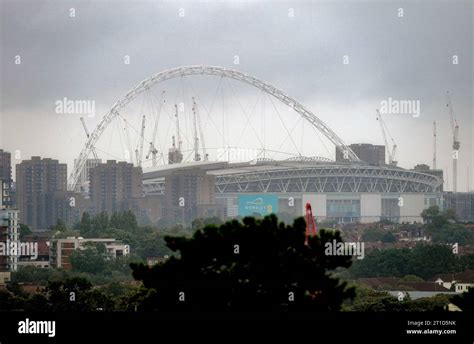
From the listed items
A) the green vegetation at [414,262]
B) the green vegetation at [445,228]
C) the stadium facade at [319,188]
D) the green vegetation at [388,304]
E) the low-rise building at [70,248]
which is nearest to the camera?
the green vegetation at [388,304]

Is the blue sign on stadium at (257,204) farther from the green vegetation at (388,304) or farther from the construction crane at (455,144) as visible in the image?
the green vegetation at (388,304)

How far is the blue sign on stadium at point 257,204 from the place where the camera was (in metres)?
110

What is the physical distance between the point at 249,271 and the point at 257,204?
3237 inches

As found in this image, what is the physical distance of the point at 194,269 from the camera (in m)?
30.2

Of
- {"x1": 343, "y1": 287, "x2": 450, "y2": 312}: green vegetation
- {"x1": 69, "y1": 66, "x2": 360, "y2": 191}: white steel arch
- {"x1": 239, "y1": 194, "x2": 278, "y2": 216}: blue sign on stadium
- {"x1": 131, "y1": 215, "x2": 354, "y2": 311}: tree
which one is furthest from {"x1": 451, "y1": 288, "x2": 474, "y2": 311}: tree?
{"x1": 69, "y1": 66, "x2": 360, "y2": 191}: white steel arch

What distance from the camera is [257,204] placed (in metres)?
112

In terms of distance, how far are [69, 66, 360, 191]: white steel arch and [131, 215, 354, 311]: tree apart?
8116 centimetres

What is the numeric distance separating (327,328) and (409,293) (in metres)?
44.7

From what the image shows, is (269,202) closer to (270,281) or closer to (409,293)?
(409,293)

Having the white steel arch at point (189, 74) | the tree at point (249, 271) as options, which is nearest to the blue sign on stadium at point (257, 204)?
the white steel arch at point (189, 74)

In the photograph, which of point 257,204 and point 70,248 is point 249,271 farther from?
point 257,204

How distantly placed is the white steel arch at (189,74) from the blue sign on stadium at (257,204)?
8558mm

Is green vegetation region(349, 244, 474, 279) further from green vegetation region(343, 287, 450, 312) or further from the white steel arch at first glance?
the white steel arch

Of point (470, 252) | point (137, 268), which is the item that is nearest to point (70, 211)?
point (470, 252)
